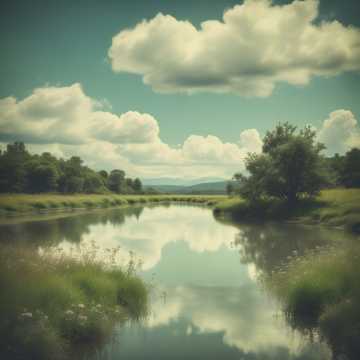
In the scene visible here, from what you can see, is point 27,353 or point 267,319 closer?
point 27,353

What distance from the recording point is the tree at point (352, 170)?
72750 mm

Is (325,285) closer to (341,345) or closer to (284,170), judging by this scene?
(341,345)

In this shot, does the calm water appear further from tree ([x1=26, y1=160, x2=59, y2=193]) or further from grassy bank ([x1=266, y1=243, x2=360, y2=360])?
tree ([x1=26, y1=160, x2=59, y2=193])

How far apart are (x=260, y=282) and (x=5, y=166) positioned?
221 ft

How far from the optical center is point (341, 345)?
8.32 meters

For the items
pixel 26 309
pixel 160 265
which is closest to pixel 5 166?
pixel 160 265

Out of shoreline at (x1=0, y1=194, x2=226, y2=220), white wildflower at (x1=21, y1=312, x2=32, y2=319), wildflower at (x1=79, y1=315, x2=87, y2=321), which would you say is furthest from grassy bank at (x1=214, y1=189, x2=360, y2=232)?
shoreline at (x1=0, y1=194, x2=226, y2=220)

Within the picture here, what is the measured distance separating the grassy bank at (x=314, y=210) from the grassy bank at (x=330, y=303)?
24246 mm

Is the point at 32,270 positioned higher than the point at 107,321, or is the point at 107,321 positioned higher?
the point at 32,270

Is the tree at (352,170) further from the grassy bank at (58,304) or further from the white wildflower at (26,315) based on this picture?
the white wildflower at (26,315)

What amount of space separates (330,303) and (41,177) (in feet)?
343

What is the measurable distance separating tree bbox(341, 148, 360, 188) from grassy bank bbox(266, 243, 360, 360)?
67.4 metres

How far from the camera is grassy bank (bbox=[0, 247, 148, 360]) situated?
758 centimetres

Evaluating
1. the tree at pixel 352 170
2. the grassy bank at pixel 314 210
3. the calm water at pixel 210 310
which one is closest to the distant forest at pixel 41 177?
the grassy bank at pixel 314 210
